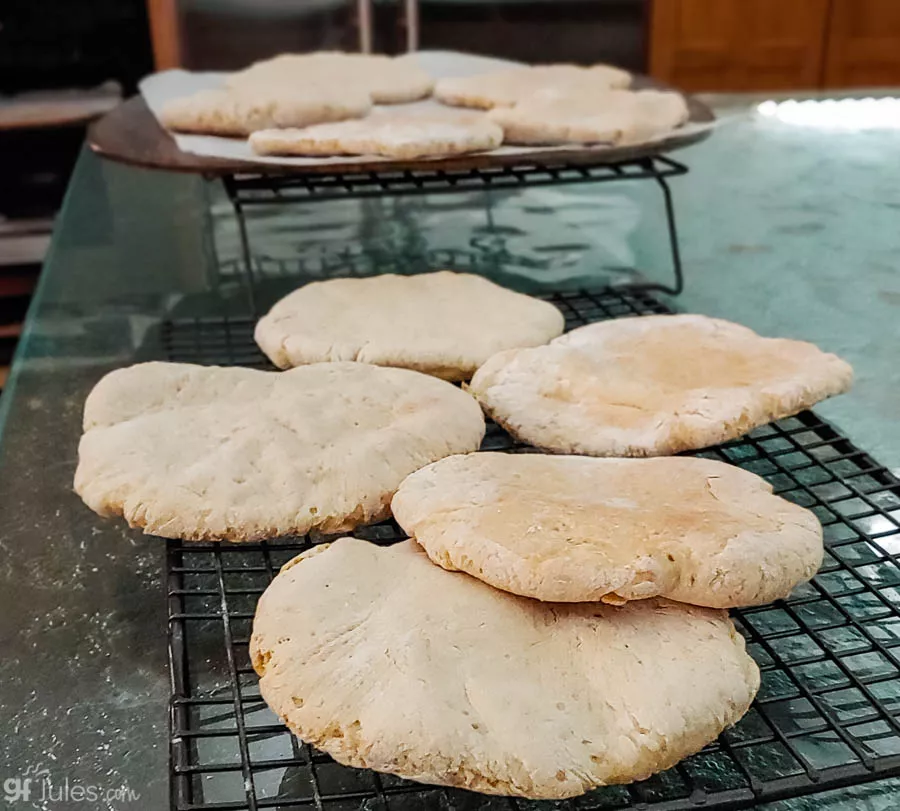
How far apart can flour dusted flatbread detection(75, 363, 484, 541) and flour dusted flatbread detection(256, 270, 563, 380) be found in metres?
0.07

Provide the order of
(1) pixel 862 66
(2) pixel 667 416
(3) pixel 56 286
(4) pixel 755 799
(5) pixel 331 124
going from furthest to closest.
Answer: (1) pixel 862 66, (5) pixel 331 124, (3) pixel 56 286, (2) pixel 667 416, (4) pixel 755 799

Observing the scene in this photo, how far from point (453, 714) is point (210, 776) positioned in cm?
17

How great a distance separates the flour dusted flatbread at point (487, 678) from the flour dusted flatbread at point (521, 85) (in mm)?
1127

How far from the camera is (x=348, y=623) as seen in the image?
2.15ft

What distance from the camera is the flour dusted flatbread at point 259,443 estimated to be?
783 millimetres

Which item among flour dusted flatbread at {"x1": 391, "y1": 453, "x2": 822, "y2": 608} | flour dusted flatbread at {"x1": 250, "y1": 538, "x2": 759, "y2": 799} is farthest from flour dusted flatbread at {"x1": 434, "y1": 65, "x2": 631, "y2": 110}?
flour dusted flatbread at {"x1": 250, "y1": 538, "x2": 759, "y2": 799}

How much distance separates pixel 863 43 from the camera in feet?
10.9

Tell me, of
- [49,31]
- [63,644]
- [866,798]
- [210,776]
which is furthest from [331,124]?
[49,31]

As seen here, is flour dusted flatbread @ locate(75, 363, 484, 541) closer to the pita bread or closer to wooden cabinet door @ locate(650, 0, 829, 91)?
the pita bread

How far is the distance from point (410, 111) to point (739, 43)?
2.08 m

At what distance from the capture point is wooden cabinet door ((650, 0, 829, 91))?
3.22 m

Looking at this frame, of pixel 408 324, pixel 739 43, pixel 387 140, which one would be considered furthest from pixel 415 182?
pixel 739 43

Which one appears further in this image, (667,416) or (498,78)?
(498,78)

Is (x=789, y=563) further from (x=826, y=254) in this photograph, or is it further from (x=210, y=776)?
(x=826, y=254)
